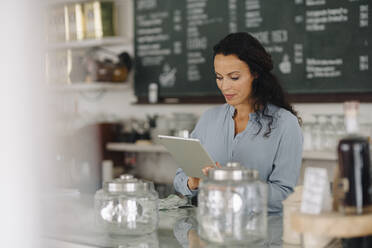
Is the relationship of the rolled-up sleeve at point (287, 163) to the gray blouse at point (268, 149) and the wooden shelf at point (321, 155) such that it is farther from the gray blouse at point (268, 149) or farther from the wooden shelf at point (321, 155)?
the wooden shelf at point (321, 155)

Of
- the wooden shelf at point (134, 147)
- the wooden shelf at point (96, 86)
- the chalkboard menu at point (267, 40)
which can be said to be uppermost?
the chalkboard menu at point (267, 40)

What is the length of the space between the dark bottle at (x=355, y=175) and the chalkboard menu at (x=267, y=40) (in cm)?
193

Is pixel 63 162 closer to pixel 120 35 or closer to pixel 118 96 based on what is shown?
pixel 118 96

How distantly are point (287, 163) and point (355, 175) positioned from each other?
825 mm

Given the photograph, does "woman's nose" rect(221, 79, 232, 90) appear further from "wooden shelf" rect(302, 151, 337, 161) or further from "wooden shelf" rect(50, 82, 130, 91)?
"wooden shelf" rect(50, 82, 130, 91)

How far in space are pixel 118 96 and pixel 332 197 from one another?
10.7 feet

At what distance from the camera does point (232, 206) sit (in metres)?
1.13

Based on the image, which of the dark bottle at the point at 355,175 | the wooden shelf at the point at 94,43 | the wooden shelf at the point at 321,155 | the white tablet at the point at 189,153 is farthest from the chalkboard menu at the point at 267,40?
the dark bottle at the point at 355,175

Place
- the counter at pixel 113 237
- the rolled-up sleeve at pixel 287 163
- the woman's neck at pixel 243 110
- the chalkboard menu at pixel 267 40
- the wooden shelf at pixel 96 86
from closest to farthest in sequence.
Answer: the counter at pixel 113 237 → the rolled-up sleeve at pixel 287 163 → the woman's neck at pixel 243 110 → the chalkboard menu at pixel 267 40 → the wooden shelf at pixel 96 86

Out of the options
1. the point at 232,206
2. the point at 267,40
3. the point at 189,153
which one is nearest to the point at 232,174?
the point at 232,206

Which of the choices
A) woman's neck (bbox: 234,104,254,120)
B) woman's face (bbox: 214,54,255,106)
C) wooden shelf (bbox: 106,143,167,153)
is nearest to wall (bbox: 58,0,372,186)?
wooden shelf (bbox: 106,143,167,153)

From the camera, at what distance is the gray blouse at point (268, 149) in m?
1.90

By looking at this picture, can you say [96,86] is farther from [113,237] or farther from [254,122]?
[113,237]

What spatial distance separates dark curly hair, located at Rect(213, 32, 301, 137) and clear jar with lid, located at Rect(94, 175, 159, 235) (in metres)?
0.82
